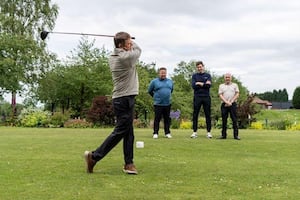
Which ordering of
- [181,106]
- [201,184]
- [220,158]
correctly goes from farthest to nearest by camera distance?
1. [181,106]
2. [220,158]
3. [201,184]

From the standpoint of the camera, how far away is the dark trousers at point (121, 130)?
676 centimetres

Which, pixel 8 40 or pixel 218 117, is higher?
pixel 8 40

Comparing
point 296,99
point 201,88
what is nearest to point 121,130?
point 201,88

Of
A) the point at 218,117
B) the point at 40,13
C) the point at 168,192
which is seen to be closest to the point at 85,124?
the point at 218,117

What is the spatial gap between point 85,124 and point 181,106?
25.2ft

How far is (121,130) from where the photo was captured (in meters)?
6.80

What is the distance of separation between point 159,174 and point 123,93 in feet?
4.16

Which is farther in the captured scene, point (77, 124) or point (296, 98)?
point (296, 98)

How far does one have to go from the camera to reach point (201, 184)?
5746 millimetres

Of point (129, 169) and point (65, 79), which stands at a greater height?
point (65, 79)

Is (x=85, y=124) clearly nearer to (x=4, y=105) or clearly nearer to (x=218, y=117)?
(x=218, y=117)

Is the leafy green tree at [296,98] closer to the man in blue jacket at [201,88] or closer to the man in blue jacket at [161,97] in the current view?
the man in blue jacket at [201,88]

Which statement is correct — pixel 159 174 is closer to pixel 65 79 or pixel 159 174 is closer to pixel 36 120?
pixel 36 120

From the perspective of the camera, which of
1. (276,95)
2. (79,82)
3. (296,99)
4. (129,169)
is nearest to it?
(129,169)
